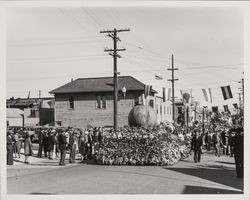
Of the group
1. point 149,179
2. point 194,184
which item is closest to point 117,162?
point 149,179

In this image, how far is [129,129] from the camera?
784 inches

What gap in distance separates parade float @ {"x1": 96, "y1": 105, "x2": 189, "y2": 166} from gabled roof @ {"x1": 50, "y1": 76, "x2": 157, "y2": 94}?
2718 cm

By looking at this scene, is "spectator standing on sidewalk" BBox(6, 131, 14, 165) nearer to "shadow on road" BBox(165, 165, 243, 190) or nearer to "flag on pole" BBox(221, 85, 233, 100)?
"shadow on road" BBox(165, 165, 243, 190)

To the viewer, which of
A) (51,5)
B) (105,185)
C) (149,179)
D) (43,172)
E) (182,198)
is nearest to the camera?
(182,198)

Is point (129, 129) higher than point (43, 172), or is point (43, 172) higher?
point (129, 129)

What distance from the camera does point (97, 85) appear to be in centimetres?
4944

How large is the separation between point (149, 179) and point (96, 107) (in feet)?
111

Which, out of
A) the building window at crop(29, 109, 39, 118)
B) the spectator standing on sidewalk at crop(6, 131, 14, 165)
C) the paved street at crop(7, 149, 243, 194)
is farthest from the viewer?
the building window at crop(29, 109, 39, 118)

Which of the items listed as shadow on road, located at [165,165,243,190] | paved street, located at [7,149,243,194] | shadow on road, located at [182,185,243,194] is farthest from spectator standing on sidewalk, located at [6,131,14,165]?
shadow on road, located at [182,185,243,194]

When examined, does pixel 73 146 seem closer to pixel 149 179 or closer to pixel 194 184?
pixel 149 179

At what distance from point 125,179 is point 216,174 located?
3.88 m

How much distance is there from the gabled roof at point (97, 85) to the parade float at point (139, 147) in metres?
27.2

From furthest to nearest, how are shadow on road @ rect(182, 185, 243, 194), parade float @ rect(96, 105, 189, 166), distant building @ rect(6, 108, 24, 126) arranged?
distant building @ rect(6, 108, 24, 126) → parade float @ rect(96, 105, 189, 166) → shadow on road @ rect(182, 185, 243, 194)

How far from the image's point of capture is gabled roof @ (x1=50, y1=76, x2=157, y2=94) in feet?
157
